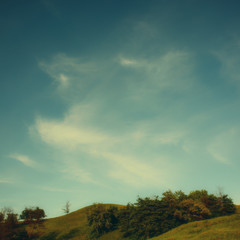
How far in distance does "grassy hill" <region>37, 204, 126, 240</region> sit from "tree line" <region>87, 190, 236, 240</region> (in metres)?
3.11

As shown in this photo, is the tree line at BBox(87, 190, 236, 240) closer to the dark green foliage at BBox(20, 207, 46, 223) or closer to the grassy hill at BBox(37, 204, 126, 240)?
the grassy hill at BBox(37, 204, 126, 240)

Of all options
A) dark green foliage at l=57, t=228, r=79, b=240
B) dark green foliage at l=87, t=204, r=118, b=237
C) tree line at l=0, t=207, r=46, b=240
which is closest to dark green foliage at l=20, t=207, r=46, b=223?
tree line at l=0, t=207, r=46, b=240

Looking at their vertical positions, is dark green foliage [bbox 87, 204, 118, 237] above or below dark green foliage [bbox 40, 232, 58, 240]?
above

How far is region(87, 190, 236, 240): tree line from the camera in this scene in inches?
2037

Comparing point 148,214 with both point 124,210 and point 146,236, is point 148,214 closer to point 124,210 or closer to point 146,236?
point 146,236

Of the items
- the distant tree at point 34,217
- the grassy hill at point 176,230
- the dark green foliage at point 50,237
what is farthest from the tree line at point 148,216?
the distant tree at point 34,217

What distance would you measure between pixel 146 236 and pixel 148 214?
5687mm

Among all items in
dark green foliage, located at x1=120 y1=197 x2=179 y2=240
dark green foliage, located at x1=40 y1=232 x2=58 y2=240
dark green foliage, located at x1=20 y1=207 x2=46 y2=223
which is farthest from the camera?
dark green foliage, located at x1=20 y1=207 x2=46 y2=223

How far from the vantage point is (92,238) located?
58500mm

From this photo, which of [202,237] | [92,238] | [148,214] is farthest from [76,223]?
[202,237]

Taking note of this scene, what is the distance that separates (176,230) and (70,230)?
4253 cm

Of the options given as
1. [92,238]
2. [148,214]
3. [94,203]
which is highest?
[94,203]

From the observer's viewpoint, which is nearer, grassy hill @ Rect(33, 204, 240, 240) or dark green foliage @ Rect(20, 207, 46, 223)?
grassy hill @ Rect(33, 204, 240, 240)

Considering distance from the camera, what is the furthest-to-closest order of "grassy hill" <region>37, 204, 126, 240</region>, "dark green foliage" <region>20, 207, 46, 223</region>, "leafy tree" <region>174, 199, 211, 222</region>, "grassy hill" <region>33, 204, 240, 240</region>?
"dark green foliage" <region>20, 207, 46, 223</region> < "grassy hill" <region>37, 204, 126, 240</region> < "leafy tree" <region>174, 199, 211, 222</region> < "grassy hill" <region>33, 204, 240, 240</region>
